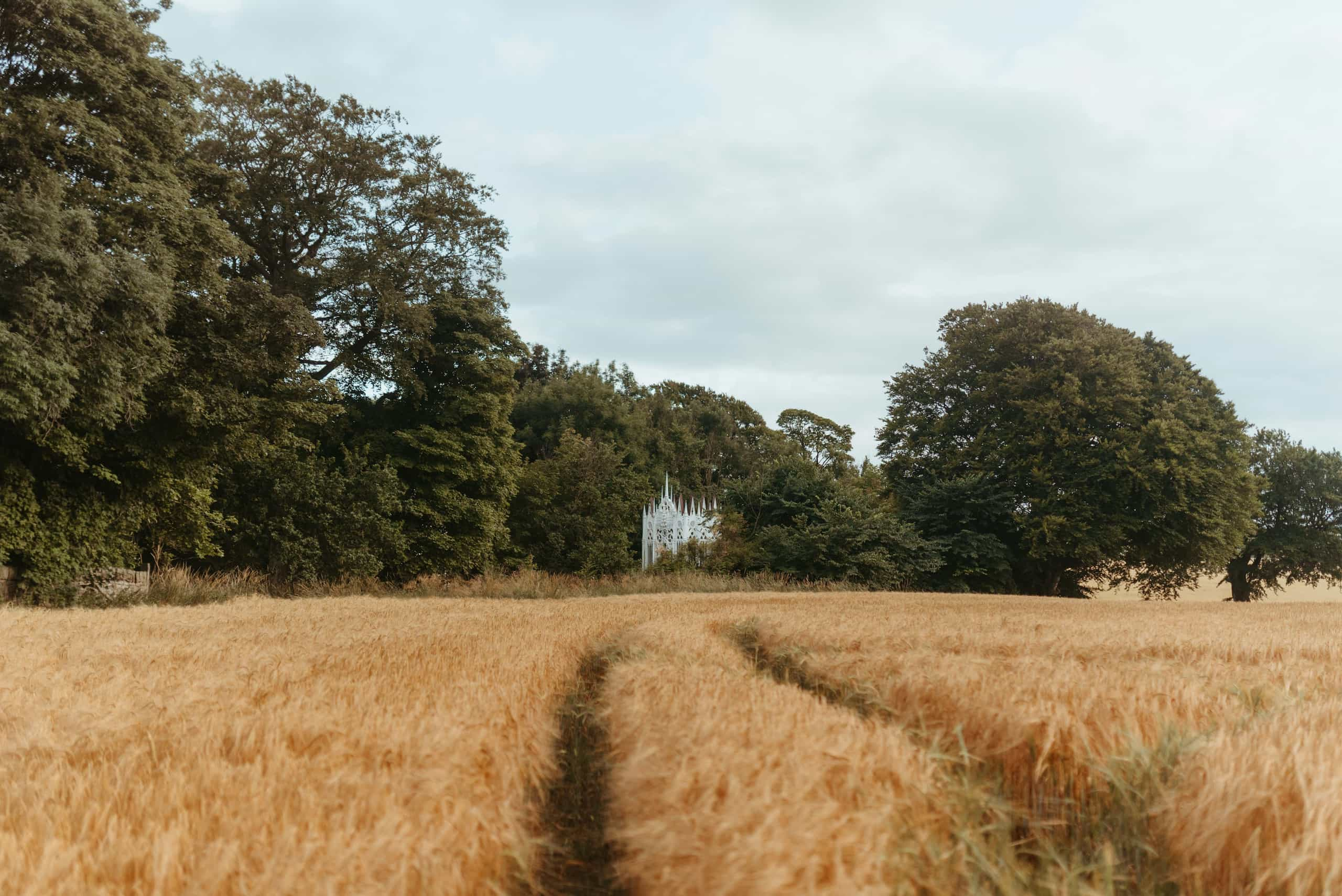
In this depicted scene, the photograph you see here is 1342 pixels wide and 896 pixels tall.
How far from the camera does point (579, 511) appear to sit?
34906 mm

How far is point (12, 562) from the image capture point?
16.6 m

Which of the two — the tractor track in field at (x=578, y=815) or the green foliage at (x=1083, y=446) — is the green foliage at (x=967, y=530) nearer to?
the green foliage at (x=1083, y=446)

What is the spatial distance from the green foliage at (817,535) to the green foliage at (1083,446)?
515cm

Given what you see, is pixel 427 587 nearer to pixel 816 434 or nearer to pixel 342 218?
pixel 342 218

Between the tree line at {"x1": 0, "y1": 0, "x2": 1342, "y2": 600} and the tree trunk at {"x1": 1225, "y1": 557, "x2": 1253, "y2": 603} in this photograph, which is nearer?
the tree line at {"x1": 0, "y1": 0, "x2": 1342, "y2": 600}

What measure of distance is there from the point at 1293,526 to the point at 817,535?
2993cm

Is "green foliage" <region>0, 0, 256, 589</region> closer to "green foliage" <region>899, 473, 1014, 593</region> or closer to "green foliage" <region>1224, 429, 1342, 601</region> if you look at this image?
"green foliage" <region>899, 473, 1014, 593</region>

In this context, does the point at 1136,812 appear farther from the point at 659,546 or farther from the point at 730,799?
the point at 659,546

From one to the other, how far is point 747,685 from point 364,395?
94.6 feet

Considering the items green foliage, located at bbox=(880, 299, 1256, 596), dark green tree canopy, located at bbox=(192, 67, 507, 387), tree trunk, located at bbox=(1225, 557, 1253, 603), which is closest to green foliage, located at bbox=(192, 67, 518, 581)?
dark green tree canopy, located at bbox=(192, 67, 507, 387)

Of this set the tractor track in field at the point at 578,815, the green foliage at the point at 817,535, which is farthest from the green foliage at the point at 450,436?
the tractor track in field at the point at 578,815

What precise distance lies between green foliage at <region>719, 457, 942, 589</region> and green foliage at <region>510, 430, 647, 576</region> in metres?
4.47

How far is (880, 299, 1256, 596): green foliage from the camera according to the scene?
104 ft

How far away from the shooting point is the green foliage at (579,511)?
111 feet
